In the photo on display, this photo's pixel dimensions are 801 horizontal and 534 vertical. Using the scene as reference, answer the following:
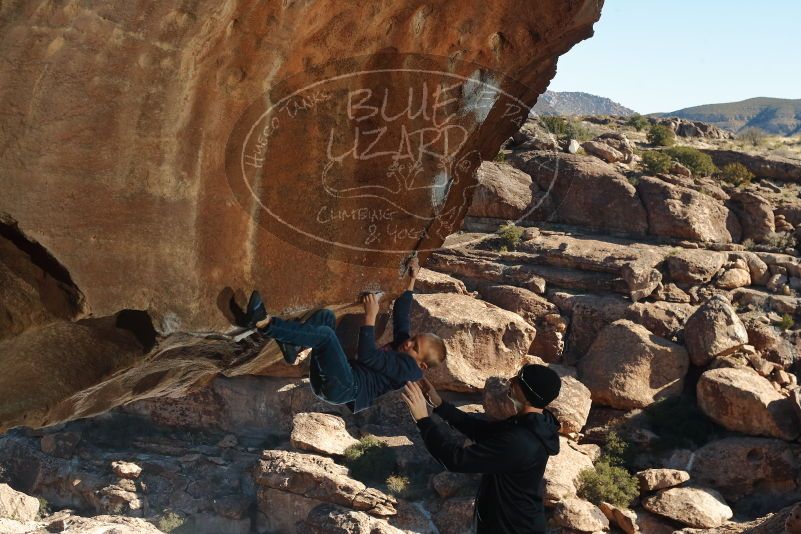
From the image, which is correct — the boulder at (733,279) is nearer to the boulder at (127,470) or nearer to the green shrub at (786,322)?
the green shrub at (786,322)

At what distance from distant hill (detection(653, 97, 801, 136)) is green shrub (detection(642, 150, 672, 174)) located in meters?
88.7

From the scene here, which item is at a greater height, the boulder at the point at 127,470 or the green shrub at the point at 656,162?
the green shrub at the point at 656,162

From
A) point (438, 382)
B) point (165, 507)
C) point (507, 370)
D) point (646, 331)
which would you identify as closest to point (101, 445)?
point (165, 507)

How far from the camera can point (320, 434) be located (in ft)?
74.4

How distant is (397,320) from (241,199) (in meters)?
1.49

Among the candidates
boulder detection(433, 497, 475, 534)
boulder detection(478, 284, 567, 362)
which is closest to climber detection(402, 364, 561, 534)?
boulder detection(433, 497, 475, 534)

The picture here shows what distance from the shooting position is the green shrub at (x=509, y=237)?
87.8 feet

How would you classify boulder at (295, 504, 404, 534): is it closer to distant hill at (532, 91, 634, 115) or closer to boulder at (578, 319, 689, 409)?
boulder at (578, 319, 689, 409)

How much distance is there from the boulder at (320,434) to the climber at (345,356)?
674 inches

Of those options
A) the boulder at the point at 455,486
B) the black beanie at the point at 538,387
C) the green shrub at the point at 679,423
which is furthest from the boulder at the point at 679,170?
the black beanie at the point at 538,387

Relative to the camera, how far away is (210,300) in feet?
17.4

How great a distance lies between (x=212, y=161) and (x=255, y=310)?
0.96 m

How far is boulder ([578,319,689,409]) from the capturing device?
2270 centimetres

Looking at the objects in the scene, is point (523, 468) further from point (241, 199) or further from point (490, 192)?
point (490, 192)
